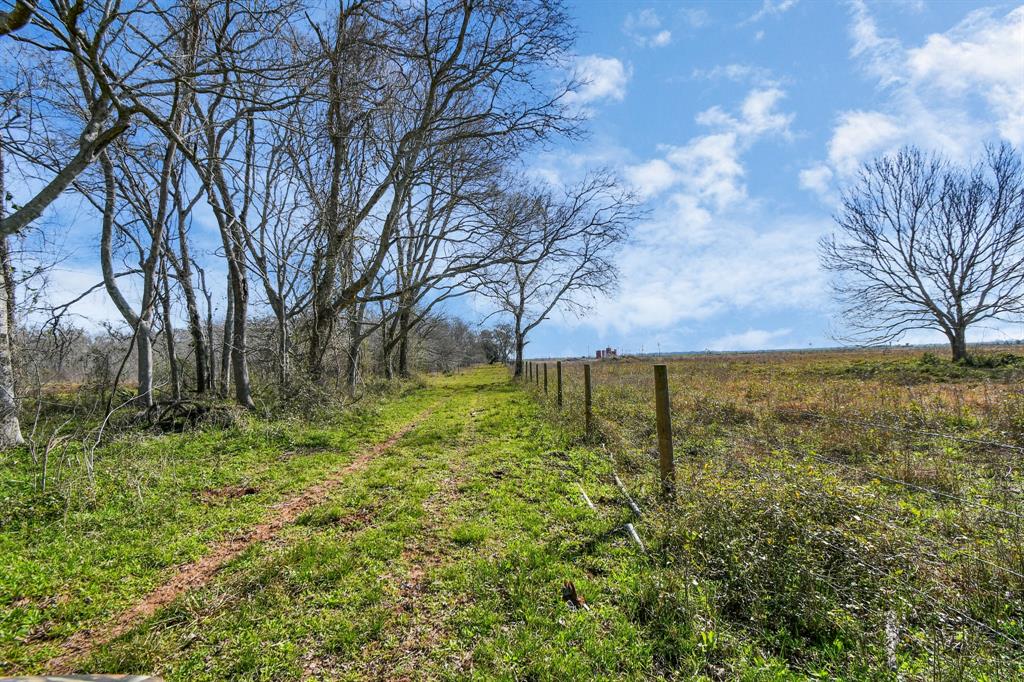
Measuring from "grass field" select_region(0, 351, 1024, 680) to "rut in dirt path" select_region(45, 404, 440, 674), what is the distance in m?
0.05

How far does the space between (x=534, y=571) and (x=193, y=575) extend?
2.87m

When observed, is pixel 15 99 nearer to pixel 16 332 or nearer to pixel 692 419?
pixel 16 332

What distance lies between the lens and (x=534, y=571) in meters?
3.29

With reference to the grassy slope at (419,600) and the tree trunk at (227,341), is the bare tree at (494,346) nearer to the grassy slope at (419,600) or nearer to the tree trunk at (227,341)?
the tree trunk at (227,341)

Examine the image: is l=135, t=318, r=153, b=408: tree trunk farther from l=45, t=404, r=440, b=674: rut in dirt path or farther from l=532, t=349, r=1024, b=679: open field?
l=532, t=349, r=1024, b=679: open field

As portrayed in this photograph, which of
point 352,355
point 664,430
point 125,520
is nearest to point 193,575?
point 125,520

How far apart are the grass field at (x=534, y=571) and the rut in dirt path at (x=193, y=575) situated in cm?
5

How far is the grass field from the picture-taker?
2.36m

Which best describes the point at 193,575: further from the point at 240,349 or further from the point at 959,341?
the point at 959,341

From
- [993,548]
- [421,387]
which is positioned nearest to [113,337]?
[421,387]

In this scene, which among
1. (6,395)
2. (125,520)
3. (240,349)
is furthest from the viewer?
(240,349)

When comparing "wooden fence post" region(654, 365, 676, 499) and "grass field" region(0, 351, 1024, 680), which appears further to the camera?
"wooden fence post" region(654, 365, 676, 499)

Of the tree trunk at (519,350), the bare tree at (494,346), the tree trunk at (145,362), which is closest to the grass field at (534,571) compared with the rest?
the tree trunk at (145,362)

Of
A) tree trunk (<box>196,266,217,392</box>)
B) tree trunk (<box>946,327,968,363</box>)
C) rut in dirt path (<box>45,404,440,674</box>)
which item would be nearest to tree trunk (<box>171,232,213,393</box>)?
tree trunk (<box>196,266,217,392</box>)
